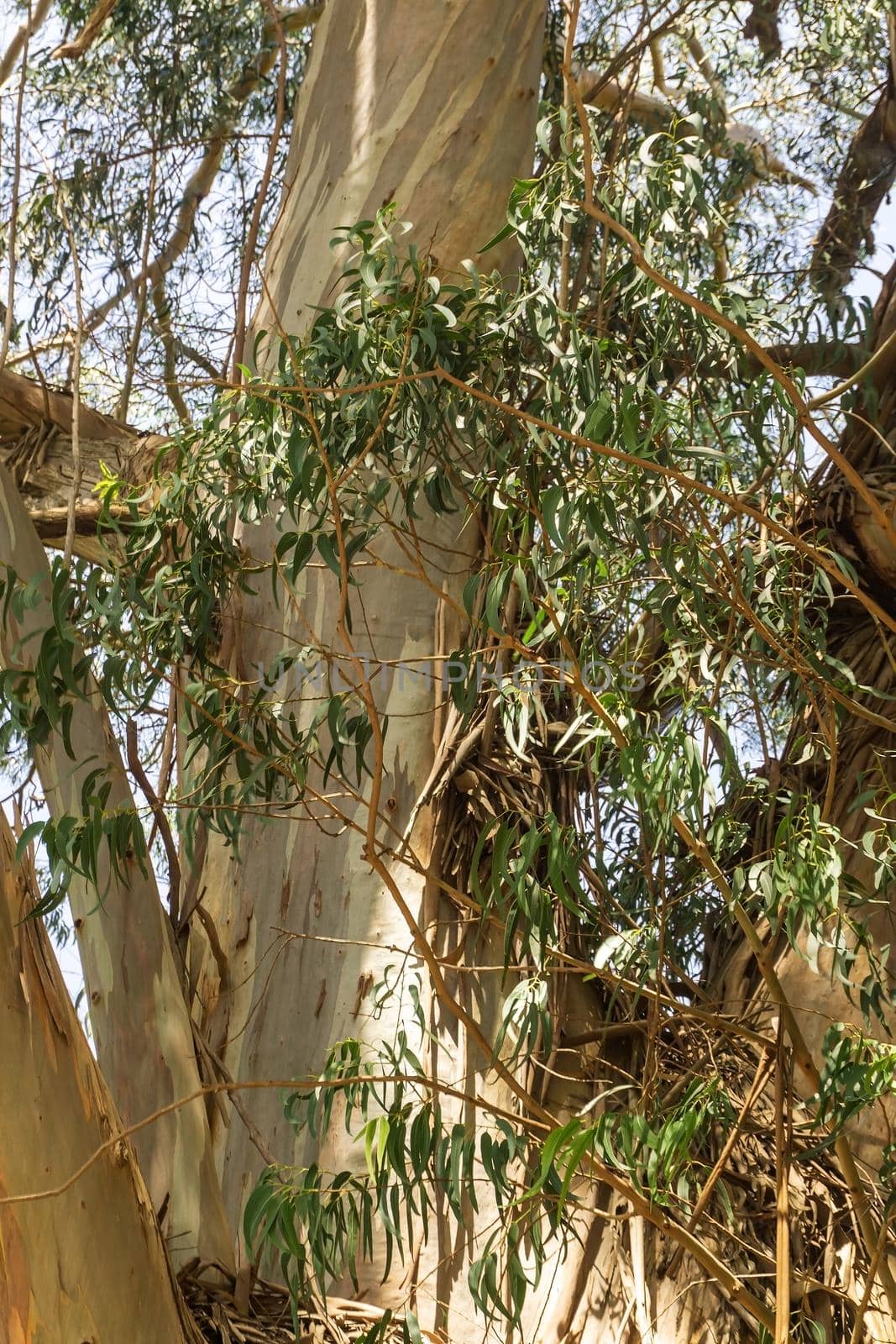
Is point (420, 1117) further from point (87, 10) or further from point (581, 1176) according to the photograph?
point (87, 10)

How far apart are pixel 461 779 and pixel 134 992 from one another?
603 mm

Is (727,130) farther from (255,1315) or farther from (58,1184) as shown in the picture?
(58,1184)

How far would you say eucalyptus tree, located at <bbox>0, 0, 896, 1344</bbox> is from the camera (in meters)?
1.55

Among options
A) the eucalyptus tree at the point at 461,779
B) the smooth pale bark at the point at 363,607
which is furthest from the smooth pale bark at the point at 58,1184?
the smooth pale bark at the point at 363,607

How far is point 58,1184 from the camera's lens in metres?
1.20

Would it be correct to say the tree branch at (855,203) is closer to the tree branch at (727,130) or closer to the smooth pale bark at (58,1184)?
the tree branch at (727,130)

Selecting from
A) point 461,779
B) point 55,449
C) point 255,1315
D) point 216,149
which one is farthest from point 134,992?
point 216,149

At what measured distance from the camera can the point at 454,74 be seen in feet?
8.68

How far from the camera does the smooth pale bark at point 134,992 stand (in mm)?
1768

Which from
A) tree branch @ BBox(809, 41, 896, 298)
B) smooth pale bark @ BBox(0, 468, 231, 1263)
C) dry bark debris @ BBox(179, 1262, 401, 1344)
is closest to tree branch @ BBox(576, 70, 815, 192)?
tree branch @ BBox(809, 41, 896, 298)

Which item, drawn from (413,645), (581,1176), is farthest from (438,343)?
(581,1176)

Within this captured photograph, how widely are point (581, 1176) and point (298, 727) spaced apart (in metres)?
0.84

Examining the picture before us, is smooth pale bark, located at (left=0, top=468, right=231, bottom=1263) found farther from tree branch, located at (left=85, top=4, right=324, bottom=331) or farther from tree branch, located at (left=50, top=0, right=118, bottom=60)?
tree branch, located at (left=85, top=4, right=324, bottom=331)

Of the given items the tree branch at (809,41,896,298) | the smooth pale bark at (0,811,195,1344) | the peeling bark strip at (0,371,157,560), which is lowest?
the smooth pale bark at (0,811,195,1344)
